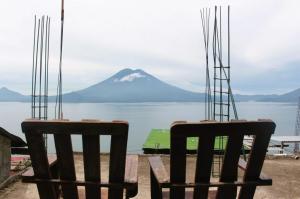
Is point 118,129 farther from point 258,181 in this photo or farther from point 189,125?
point 258,181

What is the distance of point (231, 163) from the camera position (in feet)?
9.00

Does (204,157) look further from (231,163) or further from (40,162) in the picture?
(40,162)

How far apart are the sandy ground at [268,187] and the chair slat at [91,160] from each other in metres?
4.00

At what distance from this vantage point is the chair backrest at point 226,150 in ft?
8.34

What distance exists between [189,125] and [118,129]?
1.46 ft

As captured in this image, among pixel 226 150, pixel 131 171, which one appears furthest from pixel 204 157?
pixel 131 171

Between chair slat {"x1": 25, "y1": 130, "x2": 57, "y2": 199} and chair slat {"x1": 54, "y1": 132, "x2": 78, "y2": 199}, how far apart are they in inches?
3.8

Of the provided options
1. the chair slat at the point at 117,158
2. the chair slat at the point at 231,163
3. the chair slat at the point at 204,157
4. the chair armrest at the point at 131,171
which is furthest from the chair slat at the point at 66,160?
the chair slat at the point at 231,163

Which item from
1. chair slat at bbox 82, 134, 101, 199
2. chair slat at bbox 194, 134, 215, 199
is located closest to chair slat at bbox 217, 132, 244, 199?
chair slat at bbox 194, 134, 215, 199

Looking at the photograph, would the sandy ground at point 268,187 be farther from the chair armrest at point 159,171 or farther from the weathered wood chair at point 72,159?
the weathered wood chair at point 72,159

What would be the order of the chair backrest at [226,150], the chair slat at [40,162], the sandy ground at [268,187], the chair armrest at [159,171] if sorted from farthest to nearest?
the sandy ground at [268,187], the chair armrest at [159,171], the chair slat at [40,162], the chair backrest at [226,150]

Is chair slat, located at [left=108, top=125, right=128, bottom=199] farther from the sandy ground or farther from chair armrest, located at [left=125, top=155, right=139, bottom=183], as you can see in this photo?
the sandy ground

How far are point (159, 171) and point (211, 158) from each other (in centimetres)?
46

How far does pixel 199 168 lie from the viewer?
2.72 metres
